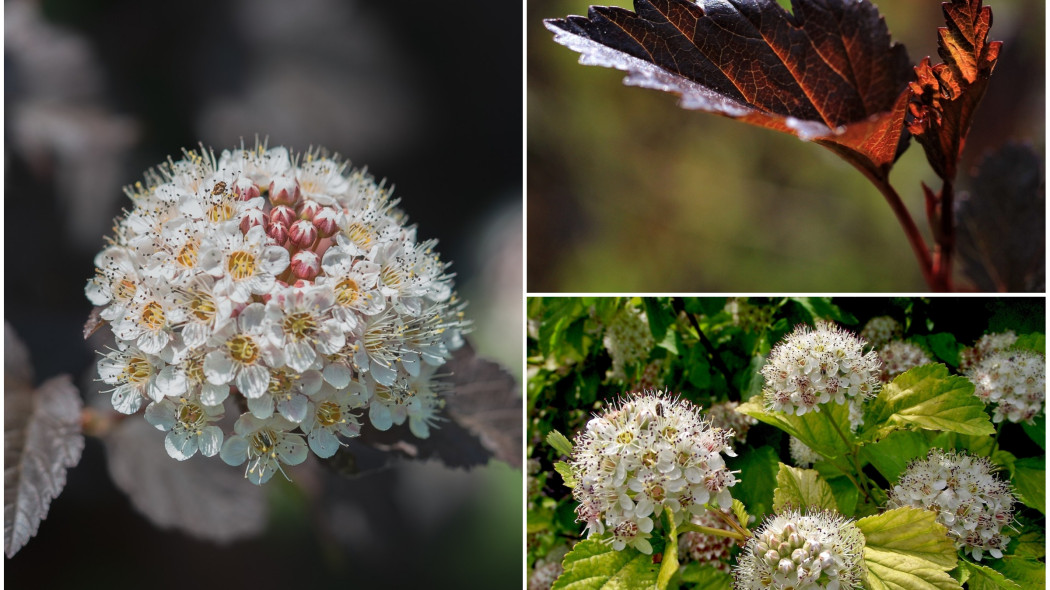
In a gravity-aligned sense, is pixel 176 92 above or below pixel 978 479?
above

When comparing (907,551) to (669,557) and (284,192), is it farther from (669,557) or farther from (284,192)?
(284,192)

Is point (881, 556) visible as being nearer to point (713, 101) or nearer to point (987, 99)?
point (713, 101)

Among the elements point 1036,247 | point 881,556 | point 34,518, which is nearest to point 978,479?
point 881,556

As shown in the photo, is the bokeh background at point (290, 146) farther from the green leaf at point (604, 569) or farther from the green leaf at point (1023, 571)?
the green leaf at point (1023, 571)

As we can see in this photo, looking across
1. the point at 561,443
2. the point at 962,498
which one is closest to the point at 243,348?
the point at 561,443

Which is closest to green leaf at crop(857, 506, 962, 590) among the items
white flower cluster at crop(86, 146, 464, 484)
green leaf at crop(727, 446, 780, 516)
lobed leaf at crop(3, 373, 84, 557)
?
green leaf at crop(727, 446, 780, 516)

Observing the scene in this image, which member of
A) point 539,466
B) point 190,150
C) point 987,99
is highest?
point 987,99
